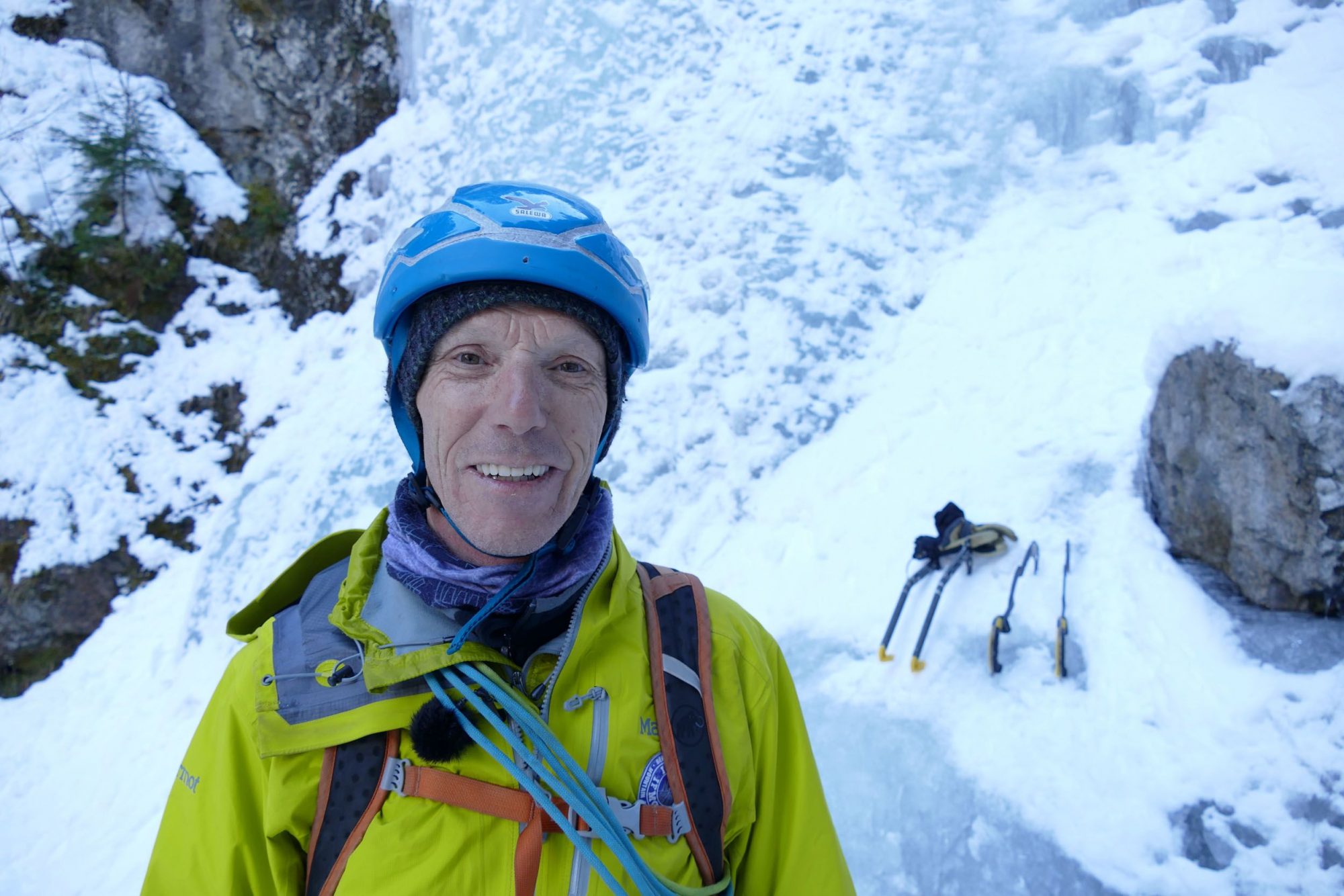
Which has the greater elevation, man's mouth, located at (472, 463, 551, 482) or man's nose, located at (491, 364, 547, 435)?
man's nose, located at (491, 364, 547, 435)

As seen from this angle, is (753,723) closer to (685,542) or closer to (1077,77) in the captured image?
(685,542)

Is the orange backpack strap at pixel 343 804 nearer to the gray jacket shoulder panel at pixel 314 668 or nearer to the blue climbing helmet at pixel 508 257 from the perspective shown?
the gray jacket shoulder panel at pixel 314 668

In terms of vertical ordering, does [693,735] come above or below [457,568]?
below

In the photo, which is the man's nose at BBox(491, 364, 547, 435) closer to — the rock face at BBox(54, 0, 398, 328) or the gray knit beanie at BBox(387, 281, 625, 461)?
the gray knit beanie at BBox(387, 281, 625, 461)

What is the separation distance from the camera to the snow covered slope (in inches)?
111

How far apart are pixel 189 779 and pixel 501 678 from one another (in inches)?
23.3

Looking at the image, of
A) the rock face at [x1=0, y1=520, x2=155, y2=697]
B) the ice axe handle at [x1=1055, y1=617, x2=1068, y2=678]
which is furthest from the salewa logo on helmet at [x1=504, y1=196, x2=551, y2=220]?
the rock face at [x1=0, y1=520, x2=155, y2=697]

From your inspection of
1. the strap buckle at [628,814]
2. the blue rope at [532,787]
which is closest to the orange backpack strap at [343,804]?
the blue rope at [532,787]

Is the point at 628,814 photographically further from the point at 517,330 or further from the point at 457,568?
the point at 517,330

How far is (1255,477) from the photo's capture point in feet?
9.84

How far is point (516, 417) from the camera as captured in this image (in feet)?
4.11

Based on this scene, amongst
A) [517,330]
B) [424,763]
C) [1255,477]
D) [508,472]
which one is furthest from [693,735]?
[1255,477]

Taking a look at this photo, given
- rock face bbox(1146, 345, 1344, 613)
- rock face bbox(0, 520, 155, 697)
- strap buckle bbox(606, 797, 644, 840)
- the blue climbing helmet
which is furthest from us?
rock face bbox(0, 520, 155, 697)

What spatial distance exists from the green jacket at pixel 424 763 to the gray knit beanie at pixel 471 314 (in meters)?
0.31
